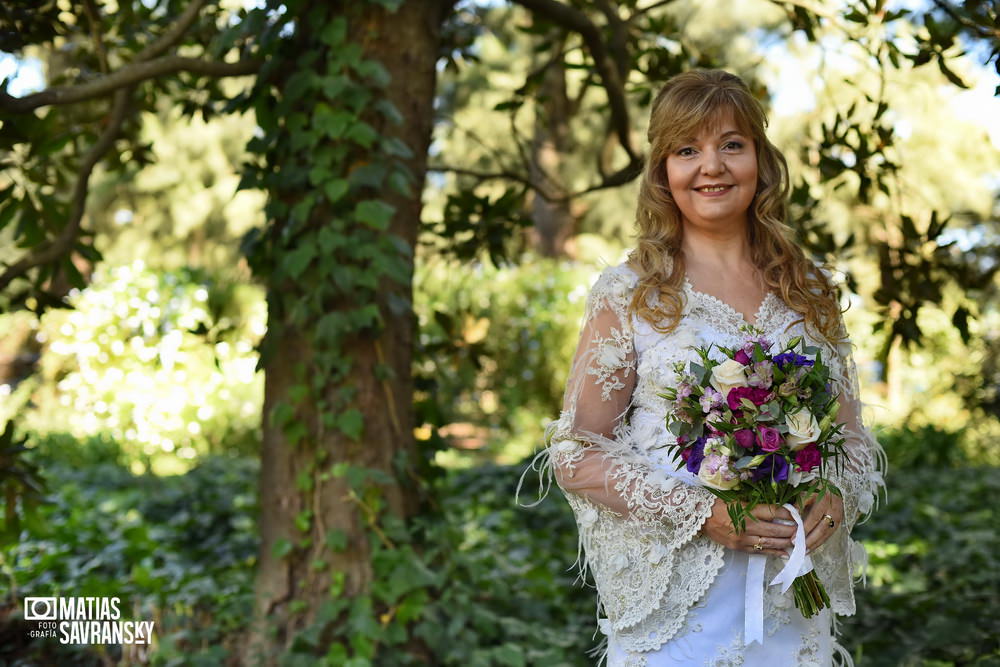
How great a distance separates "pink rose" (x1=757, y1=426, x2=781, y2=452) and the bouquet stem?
35 centimetres

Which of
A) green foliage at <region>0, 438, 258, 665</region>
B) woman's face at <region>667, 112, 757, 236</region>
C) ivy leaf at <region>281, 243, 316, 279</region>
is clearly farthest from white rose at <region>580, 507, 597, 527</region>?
green foliage at <region>0, 438, 258, 665</region>

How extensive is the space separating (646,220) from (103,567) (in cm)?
340

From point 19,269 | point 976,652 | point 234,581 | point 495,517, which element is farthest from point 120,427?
point 976,652

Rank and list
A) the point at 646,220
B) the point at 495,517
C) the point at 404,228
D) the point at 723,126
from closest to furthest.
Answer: the point at 723,126
the point at 646,220
the point at 404,228
the point at 495,517

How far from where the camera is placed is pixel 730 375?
1834mm

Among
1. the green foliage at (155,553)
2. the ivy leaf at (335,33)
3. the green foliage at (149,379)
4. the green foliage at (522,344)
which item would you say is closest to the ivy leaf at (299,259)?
the ivy leaf at (335,33)

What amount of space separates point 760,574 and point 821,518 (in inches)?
6.7

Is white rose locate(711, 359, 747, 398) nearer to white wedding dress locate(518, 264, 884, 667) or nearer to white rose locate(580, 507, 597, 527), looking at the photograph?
white wedding dress locate(518, 264, 884, 667)

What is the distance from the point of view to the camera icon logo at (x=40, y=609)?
3787mm

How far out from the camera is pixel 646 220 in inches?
91.1

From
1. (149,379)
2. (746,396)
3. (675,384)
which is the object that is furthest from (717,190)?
(149,379)

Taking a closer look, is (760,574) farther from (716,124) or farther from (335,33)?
(335,33)

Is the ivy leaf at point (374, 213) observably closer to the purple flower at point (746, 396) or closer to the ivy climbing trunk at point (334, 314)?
the ivy climbing trunk at point (334, 314)

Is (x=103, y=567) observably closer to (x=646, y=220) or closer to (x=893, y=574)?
(x=646, y=220)
